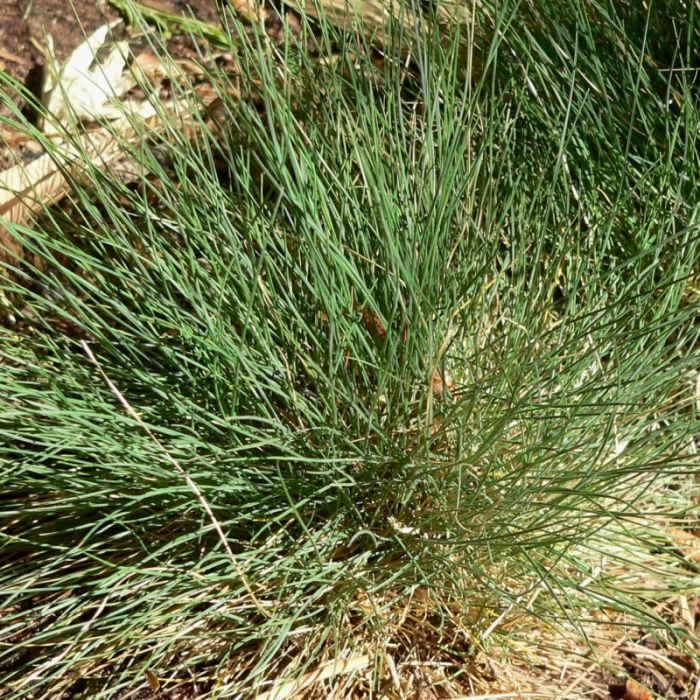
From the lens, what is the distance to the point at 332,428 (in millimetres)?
1424

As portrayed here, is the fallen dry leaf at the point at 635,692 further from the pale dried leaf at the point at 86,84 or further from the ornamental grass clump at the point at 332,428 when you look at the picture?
the pale dried leaf at the point at 86,84

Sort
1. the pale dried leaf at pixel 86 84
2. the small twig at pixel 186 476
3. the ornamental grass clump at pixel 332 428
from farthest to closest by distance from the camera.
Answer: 1. the pale dried leaf at pixel 86 84
2. the ornamental grass clump at pixel 332 428
3. the small twig at pixel 186 476

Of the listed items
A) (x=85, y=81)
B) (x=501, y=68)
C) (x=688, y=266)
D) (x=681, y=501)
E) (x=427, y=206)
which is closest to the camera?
(x=427, y=206)

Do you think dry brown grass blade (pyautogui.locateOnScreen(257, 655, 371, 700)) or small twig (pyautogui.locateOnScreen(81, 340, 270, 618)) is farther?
dry brown grass blade (pyautogui.locateOnScreen(257, 655, 371, 700))

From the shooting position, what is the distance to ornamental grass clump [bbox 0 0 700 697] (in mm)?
1410

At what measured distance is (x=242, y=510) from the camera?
1525 millimetres

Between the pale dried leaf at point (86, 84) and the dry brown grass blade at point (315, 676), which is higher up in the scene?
the pale dried leaf at point (86, 84)

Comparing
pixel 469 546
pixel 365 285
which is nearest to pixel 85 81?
pixel 365 285

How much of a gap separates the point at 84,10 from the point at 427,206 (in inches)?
58.3

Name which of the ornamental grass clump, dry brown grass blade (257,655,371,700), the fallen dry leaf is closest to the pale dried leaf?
the ornamental grass clump

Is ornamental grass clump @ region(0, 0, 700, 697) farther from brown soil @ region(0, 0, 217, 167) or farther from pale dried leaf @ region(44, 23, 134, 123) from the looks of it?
brown soil @ region(0, 0, 217, 167)

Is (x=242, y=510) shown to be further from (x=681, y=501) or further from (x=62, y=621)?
(x=681, y=501)

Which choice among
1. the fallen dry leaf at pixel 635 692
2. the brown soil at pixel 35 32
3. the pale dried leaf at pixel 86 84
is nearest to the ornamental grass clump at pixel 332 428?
the fallen dry leaf at pixel 635 692

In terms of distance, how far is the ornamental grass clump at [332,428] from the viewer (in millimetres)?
1410
